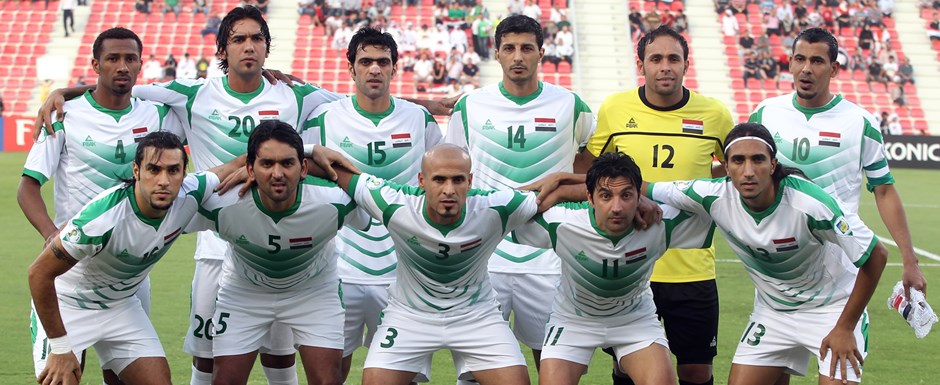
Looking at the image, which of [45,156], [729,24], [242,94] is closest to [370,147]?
[242,94]

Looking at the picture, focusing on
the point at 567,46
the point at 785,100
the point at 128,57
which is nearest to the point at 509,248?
the point at 785,100

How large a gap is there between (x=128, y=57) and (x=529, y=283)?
2890mm

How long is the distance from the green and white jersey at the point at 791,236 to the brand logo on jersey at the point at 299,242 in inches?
79.1

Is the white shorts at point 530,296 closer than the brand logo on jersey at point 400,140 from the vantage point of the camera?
Yes

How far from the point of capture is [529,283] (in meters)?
7.20

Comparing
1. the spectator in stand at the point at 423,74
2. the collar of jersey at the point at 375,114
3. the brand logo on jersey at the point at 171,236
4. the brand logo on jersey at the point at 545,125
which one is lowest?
the spectator in stand at the point at 423,74

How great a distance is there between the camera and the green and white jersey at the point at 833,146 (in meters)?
6.98

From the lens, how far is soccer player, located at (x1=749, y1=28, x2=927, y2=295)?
6980 mm

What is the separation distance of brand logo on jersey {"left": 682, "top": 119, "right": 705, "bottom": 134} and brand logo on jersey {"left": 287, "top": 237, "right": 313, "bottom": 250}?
2.39m

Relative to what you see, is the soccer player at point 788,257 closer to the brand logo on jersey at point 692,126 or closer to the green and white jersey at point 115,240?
the brand logo on jersey at point 692,126

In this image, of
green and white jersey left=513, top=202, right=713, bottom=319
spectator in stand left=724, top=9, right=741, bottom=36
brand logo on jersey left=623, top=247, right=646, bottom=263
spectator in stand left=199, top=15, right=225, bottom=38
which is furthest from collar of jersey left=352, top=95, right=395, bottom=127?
spectator in stand left=724, top=9, right=741, bottom=36

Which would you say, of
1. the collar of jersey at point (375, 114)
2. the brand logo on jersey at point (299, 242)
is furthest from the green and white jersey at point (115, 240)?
the collar of jersey at point (375, 114)

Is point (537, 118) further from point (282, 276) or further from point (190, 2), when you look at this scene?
point (190, 2)

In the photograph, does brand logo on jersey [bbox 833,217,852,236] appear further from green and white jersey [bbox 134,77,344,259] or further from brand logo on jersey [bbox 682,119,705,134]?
green and white jersey [bbox 134,77,344,259]
